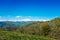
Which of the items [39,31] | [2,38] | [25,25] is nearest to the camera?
[2,38]

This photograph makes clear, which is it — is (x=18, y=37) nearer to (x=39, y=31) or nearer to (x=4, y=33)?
(x=4, y=33)

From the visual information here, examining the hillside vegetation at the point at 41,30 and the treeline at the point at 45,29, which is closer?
the hillside vegetation at the point at 41,30

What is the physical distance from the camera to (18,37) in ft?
38.8

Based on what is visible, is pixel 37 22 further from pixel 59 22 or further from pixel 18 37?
pixel 18 37

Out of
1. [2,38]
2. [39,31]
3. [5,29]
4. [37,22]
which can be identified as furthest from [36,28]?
[2,38]

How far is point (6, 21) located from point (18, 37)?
2.87 m

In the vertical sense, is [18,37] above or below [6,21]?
below

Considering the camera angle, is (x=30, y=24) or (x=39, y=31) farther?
(x=30, y=24)

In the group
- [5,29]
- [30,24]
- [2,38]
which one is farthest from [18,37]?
[30,24]

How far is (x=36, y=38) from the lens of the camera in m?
12.0

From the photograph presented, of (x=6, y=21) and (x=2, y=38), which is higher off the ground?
(x=6, y=21)

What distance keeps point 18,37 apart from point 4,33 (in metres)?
1.13

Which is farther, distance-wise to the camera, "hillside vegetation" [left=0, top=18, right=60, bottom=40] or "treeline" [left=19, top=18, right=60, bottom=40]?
"treeline" [left=19, top=18, right=60, bottom=40]

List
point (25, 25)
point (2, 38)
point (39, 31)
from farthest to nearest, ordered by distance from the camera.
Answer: point (25, 25) → point (39, 31) → point (2, 38)
